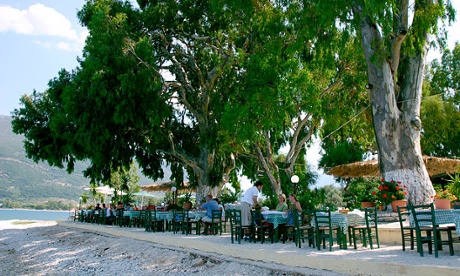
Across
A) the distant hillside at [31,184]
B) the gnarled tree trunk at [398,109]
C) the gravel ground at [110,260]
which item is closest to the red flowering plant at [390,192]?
the gnarled tree trunk at [398,109]

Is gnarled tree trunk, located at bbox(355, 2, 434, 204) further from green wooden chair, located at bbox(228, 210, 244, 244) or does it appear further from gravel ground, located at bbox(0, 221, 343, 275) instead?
gravel ground, located at bbox(0, 221, 343, 275)

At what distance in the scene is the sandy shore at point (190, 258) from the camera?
288 inches

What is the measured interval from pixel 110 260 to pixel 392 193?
8266mm

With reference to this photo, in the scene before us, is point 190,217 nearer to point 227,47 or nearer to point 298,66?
point 298,66

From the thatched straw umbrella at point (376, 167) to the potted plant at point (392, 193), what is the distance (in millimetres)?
6449

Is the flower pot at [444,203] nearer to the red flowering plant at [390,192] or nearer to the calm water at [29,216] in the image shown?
the red flowering plant at [390,192]

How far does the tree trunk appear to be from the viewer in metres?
13.0

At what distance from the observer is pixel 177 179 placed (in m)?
25.3

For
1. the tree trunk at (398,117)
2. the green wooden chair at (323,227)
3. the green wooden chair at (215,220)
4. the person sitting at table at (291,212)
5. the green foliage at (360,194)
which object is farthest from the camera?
the green foliage at (360,194)

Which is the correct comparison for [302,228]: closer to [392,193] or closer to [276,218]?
[276,218]

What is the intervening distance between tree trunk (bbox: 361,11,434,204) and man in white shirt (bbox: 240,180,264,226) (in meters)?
4.38

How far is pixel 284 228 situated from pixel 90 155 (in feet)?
42.3

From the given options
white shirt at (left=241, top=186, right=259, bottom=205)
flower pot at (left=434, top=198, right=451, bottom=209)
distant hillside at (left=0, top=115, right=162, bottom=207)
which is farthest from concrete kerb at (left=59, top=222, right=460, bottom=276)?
distant hillside at (left=0, top=115, right=162, bottom=207)

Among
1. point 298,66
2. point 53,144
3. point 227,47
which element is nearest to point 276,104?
point 298,66
